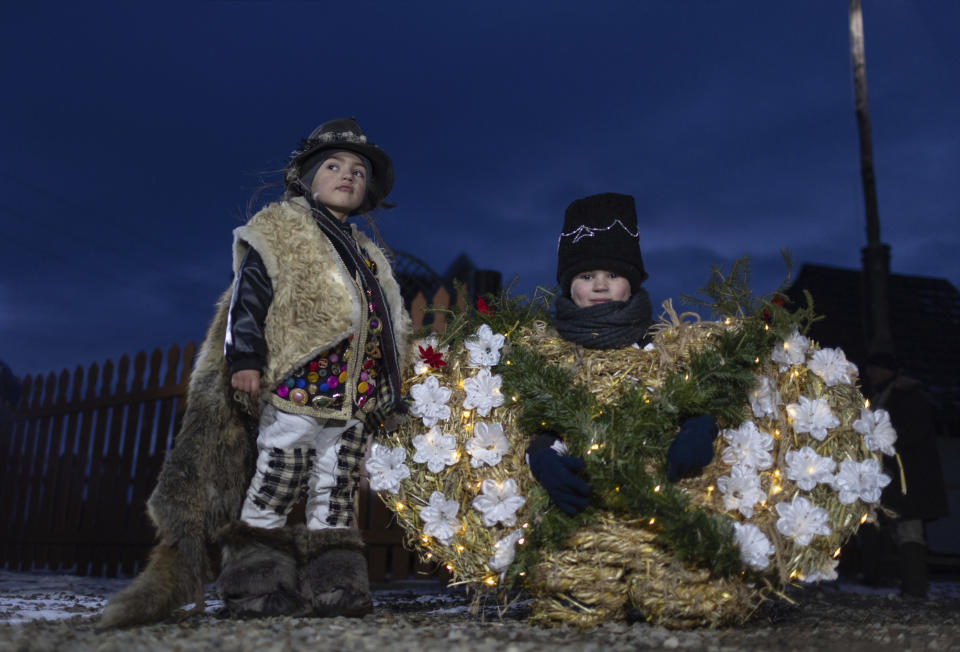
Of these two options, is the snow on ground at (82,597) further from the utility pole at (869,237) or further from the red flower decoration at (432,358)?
the utility pole at (869,237)

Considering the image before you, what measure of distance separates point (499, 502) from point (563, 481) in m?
0.38

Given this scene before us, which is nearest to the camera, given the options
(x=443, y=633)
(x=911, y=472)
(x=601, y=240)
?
(x=443, y=633)

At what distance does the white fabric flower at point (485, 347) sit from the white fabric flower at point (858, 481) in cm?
144

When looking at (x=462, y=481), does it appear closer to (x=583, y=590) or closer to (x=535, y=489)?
(x=535, y=489)

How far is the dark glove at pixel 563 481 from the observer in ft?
9.23

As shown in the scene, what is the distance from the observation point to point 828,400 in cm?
317

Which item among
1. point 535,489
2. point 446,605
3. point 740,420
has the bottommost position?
point 446,605

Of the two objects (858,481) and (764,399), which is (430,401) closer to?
(764,399)

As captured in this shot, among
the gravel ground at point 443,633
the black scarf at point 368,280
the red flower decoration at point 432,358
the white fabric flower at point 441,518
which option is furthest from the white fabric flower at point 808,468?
the black scarf at point 368,280

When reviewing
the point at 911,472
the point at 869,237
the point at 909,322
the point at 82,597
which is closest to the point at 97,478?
the point at 82,597

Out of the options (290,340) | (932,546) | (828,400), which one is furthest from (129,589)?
(932,546)

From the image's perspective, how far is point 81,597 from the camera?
4.59m

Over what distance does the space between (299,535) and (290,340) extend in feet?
2.73

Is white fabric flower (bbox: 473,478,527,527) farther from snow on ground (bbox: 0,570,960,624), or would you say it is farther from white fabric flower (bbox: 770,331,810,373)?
white fabric flower (bbox: 770,331,810,373)
